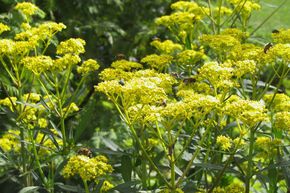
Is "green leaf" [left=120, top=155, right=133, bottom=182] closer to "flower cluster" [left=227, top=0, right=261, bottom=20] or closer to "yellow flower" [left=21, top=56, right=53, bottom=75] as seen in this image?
"yellow flower" [left=21, top=56, right=53, bottom=75]

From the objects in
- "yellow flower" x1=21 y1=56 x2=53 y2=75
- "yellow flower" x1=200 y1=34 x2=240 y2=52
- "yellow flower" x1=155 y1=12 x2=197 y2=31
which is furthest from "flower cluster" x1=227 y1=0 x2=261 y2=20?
"yellow flower" x1=21 y1=56 x2=53 y2=75

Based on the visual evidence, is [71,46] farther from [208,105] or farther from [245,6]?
[245,6]

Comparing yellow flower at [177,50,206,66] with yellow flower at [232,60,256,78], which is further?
yellow flower at [177,50,206,66]

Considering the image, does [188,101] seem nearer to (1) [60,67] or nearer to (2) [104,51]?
(1) [60,67]

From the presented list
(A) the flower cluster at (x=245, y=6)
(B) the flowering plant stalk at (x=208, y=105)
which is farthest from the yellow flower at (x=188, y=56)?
(A) the flower cluster at (x=245, y=6)

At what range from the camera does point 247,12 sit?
366 centimetres

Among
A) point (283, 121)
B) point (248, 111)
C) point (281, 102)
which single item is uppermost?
point (248, 111)

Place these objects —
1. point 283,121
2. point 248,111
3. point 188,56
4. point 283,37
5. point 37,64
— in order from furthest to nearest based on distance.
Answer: point 188,56 → point 283,37 → point 37,64 → point 283,121 → point 248,111

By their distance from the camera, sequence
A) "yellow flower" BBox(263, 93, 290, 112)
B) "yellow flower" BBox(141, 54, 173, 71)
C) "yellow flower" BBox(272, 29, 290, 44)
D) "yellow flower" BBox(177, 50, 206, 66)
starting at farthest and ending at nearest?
"yellow flower" BBox(177, 50, 206, 66) < "yellow flower" BBox(141, 54, 173, 71) < "yellow flower" BBox(272, 29, 290, 44) < "yellow flower" BBox(263, 93, 290, 112)

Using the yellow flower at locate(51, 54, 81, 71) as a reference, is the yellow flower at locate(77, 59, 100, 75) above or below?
below

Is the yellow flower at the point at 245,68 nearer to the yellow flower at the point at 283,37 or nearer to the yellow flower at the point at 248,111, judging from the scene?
the yellow flower at the point at 248,111

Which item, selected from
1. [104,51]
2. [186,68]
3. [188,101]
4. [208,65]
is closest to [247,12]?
[186,68]

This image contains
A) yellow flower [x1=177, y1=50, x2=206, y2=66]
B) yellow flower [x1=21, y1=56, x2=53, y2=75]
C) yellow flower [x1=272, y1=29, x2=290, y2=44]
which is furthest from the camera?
yellow flower [x1=177, y1=50, x2=206, y2=66]

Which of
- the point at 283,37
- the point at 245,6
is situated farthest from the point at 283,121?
the point at 245,6
